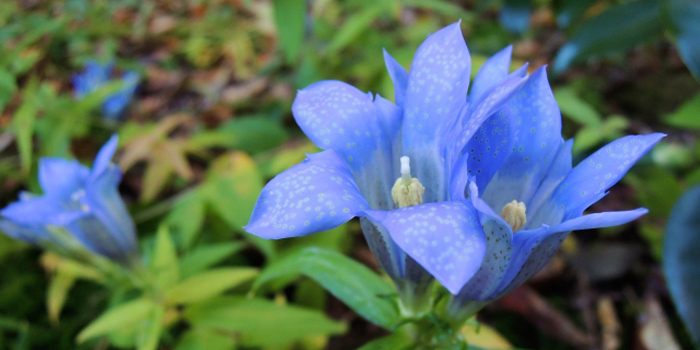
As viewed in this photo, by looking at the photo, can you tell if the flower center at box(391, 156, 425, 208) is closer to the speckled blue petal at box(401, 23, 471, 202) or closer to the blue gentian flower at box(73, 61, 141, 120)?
the speckled blue petal at box(401, 23, 471, 202)

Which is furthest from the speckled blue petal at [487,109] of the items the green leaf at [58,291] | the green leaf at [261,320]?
the green leaf at [58,291]

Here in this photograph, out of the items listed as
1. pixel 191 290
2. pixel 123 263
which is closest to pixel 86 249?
pixel 123 263

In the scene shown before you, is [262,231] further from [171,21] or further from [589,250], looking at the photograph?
[171,21]

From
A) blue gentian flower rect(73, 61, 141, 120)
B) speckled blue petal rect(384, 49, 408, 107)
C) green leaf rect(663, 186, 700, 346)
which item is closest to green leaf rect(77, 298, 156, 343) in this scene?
speckled blue petal rect(384, 49, 408, 107)

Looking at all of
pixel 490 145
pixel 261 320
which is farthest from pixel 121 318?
pixel 490 145

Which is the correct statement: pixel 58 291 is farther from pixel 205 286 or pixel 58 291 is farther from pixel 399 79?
pixel 399 79
